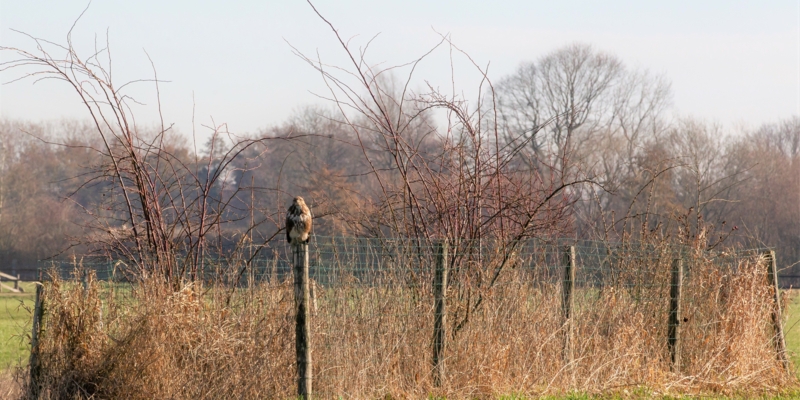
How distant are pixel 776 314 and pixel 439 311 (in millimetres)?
4433

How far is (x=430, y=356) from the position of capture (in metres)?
6.96

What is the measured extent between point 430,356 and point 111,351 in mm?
2688

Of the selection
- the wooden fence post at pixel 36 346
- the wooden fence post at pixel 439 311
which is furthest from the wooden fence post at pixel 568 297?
the wooden fence post at pixel 36 346

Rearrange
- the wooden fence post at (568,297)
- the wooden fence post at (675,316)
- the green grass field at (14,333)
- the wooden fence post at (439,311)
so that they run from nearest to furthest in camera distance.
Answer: the wooden fence post at (439,311), the wooden fence post at (568,297), the green grass field at (14,333), the wooden fence post at (675,316)

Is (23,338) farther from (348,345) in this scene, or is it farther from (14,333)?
(14,333)

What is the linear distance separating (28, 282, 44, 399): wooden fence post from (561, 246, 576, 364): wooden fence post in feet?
15.6

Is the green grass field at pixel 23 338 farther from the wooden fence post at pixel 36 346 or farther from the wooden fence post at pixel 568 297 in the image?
the wooden fence post at pixel 568 297

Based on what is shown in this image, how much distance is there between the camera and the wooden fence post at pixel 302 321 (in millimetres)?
6344

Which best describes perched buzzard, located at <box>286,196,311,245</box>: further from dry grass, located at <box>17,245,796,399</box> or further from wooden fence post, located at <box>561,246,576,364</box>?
wooden fence post, located at <box>561,246,576,364</box>

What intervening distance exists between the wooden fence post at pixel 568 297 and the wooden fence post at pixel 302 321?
2515mm

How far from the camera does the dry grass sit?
6527 mm

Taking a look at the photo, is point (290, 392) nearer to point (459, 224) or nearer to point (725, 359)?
point (459, 224)

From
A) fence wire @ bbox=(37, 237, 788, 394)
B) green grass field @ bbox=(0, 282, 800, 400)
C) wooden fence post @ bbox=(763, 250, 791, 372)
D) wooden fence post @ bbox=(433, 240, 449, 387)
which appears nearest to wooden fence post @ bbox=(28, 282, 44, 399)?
green grass field @ bbox=(0, 282, 800, 400)

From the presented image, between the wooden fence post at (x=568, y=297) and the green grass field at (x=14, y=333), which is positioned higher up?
the wooden fence post at (x=568, y=297)
